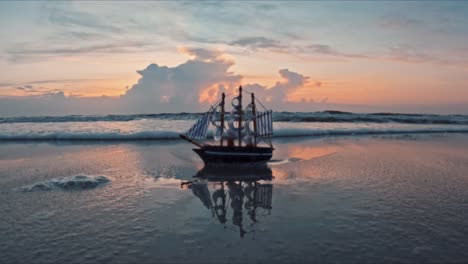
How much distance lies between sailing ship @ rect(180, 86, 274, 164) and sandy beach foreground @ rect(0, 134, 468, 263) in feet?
3.23

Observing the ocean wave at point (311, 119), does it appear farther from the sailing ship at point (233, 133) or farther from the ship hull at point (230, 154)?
the ship hull at point (230, 154)

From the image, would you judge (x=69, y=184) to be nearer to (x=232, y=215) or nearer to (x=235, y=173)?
(x=235, y=173)

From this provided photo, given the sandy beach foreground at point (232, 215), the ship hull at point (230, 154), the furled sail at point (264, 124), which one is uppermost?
the furled sail at point (264, 124)

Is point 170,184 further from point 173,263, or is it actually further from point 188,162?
point 173,263

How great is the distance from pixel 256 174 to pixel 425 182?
6.14 meters

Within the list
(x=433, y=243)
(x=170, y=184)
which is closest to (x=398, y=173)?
(x=433, y=243)

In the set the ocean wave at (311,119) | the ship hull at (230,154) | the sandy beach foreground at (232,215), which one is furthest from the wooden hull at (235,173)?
the ocean wave at (311,119)

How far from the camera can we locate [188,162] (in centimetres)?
1839

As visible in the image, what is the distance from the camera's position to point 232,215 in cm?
987

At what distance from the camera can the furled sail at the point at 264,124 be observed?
754 inches

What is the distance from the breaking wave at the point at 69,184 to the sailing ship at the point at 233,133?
5231mm

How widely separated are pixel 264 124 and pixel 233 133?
1.74 meters

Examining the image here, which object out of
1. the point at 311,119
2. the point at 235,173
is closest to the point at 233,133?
the point at 235,173

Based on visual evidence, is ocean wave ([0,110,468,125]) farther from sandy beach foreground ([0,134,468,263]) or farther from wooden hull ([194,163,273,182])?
wooden hull ([194,163,273,182])
